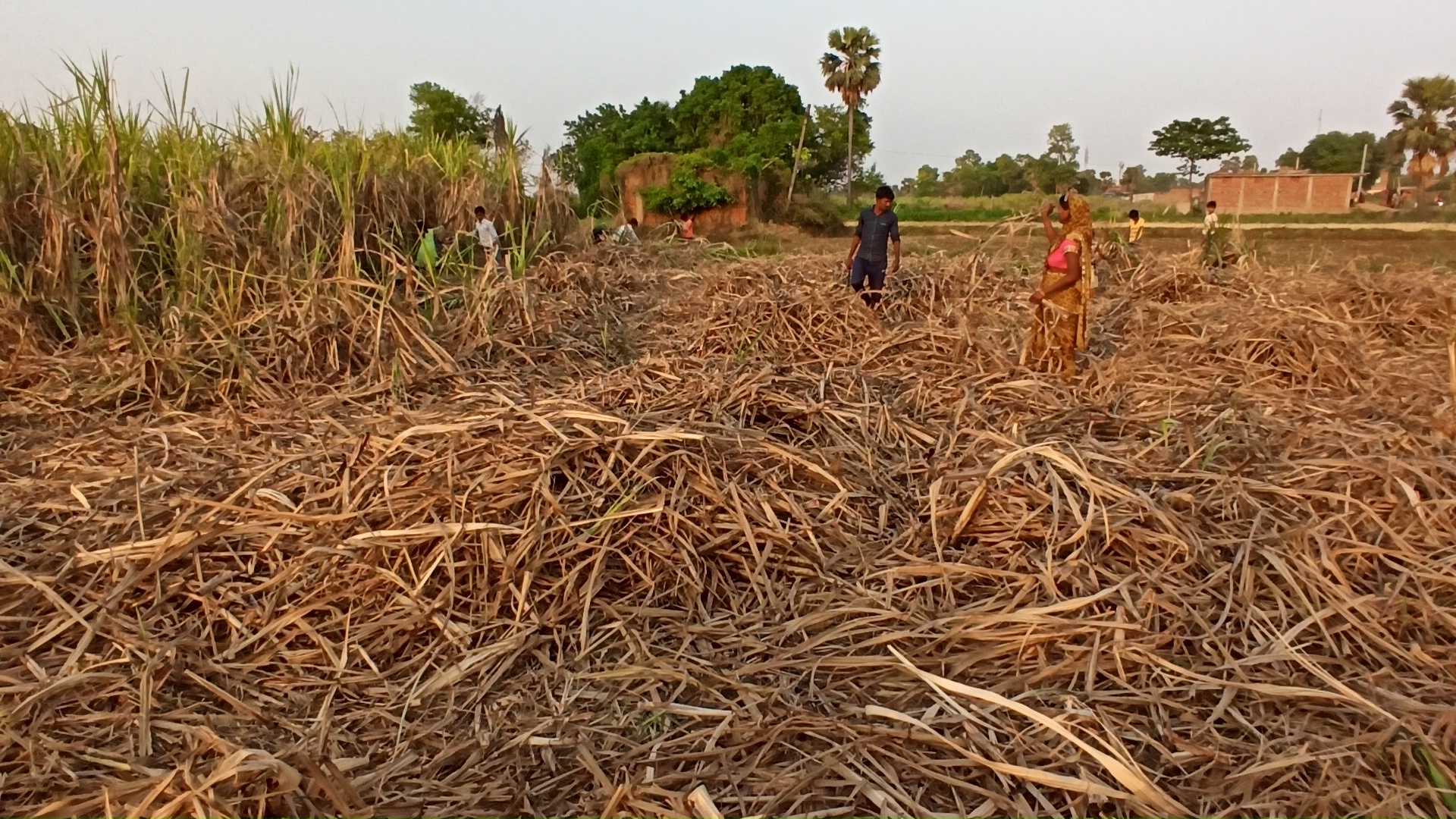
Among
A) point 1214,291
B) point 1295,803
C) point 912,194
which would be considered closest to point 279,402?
point 1295,803

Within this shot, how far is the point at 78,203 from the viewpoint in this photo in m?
4.40

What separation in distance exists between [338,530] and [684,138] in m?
26.2

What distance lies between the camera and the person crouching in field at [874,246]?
5980 millimetres

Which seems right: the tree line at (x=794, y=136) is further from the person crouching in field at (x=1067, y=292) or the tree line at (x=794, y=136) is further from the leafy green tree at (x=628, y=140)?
the person crouching in field at (x=1067, y=292)

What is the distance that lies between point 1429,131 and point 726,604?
44.7 metres

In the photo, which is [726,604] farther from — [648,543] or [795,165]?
[795,165]

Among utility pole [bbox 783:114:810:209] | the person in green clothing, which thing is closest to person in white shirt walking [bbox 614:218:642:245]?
the person in green clothing

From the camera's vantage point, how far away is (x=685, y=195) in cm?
2012

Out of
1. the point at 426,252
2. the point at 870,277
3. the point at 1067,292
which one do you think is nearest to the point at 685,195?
the point at 870,277

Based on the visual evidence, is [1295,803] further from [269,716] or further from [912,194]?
[912,194]

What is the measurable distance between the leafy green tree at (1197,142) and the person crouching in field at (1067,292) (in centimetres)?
4401

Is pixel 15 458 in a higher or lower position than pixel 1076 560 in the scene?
higher

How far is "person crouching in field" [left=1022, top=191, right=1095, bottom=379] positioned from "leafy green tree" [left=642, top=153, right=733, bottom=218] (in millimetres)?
16660

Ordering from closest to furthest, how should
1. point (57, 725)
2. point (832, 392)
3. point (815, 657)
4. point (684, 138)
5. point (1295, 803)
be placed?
point (1295, 803) < point (57, 725) < point (815, 657) < point (832, 392) < point (684, 138)
